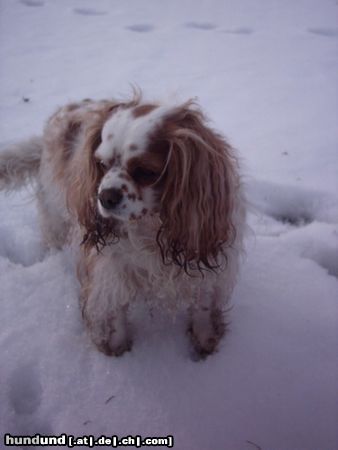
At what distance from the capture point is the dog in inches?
54.6

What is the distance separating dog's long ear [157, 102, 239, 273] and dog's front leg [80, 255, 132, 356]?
352 mm

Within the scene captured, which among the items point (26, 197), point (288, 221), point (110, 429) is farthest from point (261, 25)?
point (110, 429)

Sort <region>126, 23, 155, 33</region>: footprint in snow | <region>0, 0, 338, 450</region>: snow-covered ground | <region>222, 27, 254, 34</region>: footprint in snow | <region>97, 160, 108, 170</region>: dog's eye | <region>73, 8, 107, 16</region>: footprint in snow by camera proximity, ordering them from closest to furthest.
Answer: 1. <region>97, 160, 108, 170</region>: dog's eye
2. <region>0, 0, 338, 450</region>: snow-covered ground
3. <region>222, 27, 254, 34</region>: footprint in snow
4. <region>126, 23, 155, 33</region>: footprint in snow
5. <region>73, 8, 107, 16</region>: footprint in snow

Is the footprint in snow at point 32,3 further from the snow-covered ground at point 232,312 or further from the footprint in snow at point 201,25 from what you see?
the footprint in snow at point 201,25

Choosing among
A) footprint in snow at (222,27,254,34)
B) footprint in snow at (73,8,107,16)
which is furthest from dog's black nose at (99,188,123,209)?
footprint in snow at (73,8,107,16)

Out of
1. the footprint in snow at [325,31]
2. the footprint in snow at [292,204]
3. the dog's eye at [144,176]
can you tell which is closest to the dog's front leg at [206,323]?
the dog's eye at [144,176]

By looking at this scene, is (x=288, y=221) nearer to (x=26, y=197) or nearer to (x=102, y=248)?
(x=102, y=248)

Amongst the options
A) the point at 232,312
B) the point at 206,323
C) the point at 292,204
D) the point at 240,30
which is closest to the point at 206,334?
the point at 206,323

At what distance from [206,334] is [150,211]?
80cm

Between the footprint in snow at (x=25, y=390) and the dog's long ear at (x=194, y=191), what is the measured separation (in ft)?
3.10

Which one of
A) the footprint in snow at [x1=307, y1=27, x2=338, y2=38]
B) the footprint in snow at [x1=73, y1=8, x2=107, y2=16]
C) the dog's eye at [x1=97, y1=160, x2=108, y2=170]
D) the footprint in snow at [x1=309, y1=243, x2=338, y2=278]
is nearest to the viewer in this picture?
the dog's eye at [x1=97, y1=160, x2=108, y2=170]

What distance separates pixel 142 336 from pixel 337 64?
13.2 ft

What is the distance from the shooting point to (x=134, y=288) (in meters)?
1.79

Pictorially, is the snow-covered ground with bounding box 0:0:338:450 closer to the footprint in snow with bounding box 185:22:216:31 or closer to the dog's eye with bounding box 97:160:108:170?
the dog's eye with bounding box 97:160:108:170
